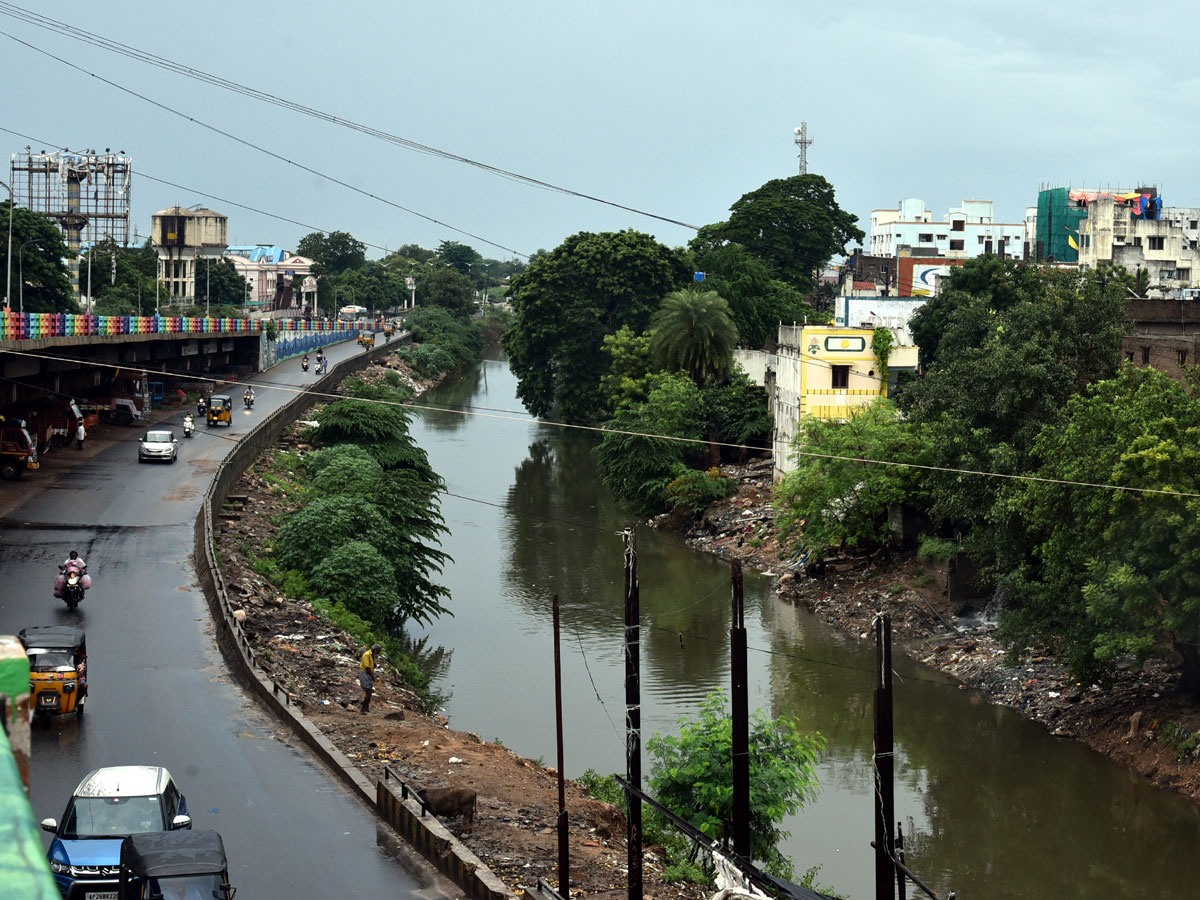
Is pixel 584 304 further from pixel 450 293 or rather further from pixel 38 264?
pixel 450 293

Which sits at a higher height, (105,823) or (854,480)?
(854,480)

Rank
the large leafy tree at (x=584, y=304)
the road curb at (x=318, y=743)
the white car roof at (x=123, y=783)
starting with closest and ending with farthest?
the white car roof at (x=123, y=783) → the road curb at (x=318, y=743) → the large leafy tree at (x=584, y=304)

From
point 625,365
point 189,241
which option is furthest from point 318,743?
point 189,241

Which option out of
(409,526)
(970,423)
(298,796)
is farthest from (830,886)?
(409,526)

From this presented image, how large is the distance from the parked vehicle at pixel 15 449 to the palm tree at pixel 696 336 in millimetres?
26142

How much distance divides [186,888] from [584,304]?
198ft

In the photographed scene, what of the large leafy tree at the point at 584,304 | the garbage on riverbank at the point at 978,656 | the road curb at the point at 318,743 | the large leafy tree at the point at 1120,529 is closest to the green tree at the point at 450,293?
the large leafy tree at the point at 584,304

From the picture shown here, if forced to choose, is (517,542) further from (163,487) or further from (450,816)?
(450,816)

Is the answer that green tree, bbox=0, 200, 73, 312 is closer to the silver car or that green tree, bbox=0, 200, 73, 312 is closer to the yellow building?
Result: the silver car

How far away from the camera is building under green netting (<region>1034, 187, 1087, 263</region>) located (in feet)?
315

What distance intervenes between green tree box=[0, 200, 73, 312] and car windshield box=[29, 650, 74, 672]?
181 ft

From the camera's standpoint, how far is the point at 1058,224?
97125 mm

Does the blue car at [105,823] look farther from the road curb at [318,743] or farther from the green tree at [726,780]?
the green tree at [726,780]

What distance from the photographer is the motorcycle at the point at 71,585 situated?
1052 inches
